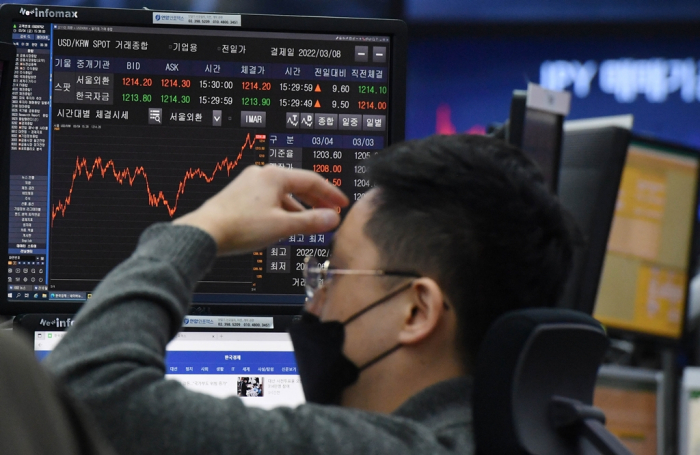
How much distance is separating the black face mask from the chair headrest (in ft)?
0.67

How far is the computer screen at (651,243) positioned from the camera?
212 centimetres

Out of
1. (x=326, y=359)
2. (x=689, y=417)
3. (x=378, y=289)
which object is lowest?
(x=689, y=417)

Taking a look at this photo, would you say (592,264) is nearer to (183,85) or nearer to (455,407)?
(455,407)

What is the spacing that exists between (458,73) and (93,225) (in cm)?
383

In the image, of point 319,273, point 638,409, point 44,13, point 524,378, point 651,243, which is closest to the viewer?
point 524,378

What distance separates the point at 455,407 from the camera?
1.04 meters

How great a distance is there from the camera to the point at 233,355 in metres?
1.45

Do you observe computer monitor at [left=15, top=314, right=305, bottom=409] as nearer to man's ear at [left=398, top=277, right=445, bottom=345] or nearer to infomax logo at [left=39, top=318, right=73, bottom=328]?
infomax logo at [left=39, top=318, right=73, bottom=328]

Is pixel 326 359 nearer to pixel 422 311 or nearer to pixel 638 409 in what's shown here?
pixel 422 311

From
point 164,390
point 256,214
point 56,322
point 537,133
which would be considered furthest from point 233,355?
point 537,133

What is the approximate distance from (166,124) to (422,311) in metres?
0.60

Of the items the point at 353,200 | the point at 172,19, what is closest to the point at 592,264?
the point at 353,200

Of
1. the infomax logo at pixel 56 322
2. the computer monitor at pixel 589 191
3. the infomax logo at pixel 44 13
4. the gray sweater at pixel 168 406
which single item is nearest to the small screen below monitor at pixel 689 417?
the computer monitor at pixel 589 191

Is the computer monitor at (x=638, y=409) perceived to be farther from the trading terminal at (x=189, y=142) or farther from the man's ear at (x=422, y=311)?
the man's ear at (x=422, y=311)
